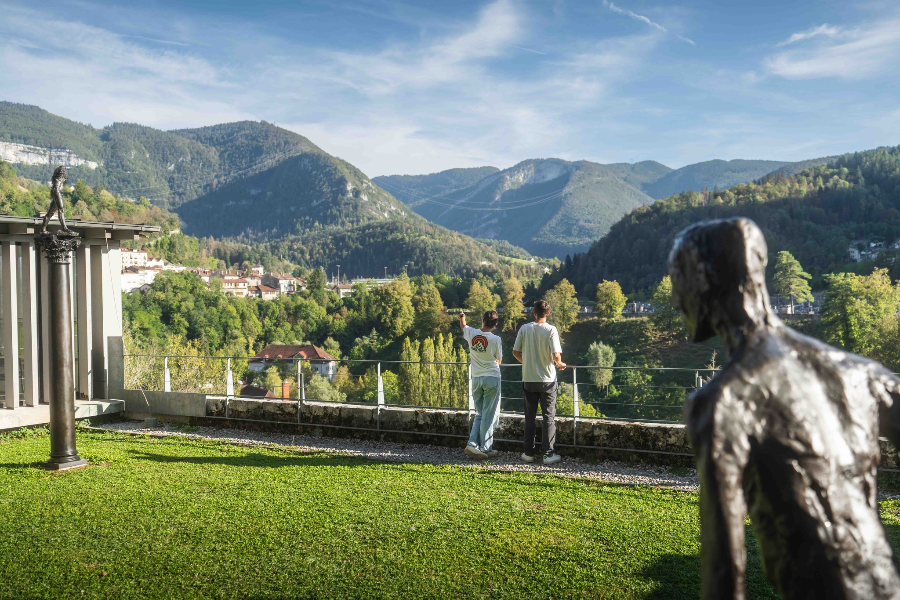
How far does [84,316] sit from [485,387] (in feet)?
24.8

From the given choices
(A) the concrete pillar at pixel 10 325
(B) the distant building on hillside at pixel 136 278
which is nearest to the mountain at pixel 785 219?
(B) the distant building on hillside at pixel 136 278

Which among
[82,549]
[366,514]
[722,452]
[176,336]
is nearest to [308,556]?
[366,514]

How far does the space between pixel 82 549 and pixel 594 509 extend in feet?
12.8

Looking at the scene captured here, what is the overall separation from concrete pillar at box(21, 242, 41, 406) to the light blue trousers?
284 inches

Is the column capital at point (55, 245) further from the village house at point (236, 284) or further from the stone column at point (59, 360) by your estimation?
the village house at point (236, 284)

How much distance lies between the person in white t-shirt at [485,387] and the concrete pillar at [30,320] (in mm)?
7058

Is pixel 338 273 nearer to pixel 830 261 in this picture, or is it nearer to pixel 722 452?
pixel 830 261

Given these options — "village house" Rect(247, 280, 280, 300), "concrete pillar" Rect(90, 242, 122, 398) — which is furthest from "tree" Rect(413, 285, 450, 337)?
"concrete pillar" Rect(90, 242, 122, 398)

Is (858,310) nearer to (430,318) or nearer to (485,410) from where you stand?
(430,318)

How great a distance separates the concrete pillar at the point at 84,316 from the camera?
11.0 metres

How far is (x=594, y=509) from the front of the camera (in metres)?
5.37

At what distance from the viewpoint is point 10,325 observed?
9.80m

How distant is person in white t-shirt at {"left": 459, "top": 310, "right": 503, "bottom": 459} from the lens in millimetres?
7727

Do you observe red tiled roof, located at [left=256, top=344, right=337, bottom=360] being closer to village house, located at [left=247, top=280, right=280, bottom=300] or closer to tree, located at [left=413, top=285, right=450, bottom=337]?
tree, located at [left=413, top=285, right=450, bottom=337]
